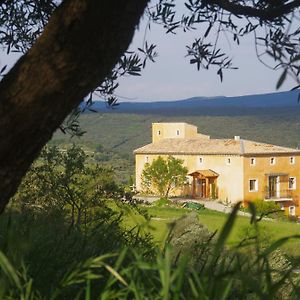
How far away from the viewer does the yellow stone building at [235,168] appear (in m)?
56.5

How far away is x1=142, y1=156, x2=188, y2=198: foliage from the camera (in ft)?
171

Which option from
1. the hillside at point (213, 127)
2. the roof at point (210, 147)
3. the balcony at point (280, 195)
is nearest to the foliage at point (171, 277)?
the balcony at point (280, 195)

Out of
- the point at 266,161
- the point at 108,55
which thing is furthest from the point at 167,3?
the point at 266,161

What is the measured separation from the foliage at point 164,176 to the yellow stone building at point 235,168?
71.5 inches

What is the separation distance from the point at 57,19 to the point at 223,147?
56575mm

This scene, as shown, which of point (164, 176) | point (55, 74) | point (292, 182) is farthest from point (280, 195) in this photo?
point (55, 74)

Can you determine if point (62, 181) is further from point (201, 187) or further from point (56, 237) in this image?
point (201, 187)

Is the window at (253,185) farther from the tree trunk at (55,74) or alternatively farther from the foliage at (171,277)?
the foliage at (171,277)

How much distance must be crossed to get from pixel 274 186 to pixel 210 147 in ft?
18.8

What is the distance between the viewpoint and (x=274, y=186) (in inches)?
2314

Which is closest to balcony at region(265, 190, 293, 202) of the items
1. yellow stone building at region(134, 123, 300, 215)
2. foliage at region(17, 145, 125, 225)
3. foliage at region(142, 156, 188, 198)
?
yellow stone building at region(134, 123, 300, 215)

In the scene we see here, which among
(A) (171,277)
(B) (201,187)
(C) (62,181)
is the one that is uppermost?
(A) (171,277)

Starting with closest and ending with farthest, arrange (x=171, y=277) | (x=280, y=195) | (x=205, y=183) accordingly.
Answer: (x=171, y=277), (x=280, y=195), (x=205, y=183)

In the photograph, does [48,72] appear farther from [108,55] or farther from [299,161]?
[299,161]
